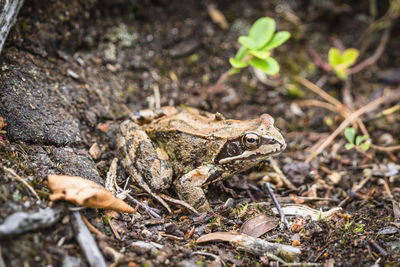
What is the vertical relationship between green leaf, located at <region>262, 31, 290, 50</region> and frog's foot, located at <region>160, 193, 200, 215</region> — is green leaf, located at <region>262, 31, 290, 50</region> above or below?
above

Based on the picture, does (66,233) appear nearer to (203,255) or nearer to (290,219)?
(203,255)

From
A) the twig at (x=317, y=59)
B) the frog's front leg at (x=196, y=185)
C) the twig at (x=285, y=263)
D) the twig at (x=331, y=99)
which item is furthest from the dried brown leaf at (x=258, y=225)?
the twig at (x=317, y=59)

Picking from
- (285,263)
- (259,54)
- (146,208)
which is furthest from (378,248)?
(259,54)

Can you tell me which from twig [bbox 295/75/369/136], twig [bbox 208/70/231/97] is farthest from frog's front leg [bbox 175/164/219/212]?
twig [bbox 295/75/369/136]

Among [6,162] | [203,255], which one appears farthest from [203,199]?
[6,162]

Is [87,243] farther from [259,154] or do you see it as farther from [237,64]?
[237,64]

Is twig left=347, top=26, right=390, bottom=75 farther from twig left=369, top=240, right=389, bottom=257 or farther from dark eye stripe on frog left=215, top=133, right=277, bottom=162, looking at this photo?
twig left=369, top=240, right=389, bottom=257

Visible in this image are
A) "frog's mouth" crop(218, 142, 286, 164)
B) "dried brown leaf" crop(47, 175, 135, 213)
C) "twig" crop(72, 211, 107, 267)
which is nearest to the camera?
"twig" crop(72, 211, 107, 267)

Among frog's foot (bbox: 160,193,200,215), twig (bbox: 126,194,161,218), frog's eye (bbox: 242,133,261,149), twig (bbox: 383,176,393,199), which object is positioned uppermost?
frog's eye (bbox: 242,133,261,149)
